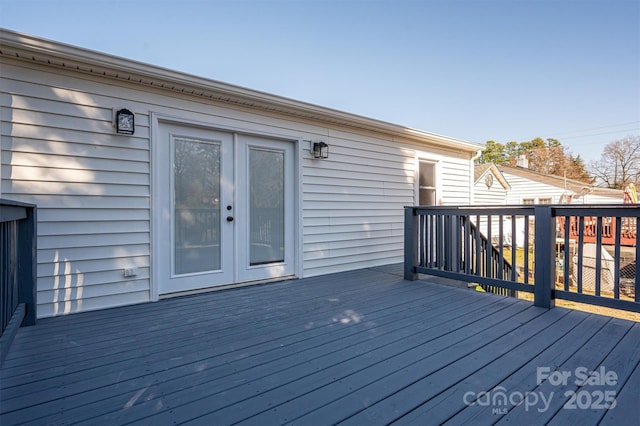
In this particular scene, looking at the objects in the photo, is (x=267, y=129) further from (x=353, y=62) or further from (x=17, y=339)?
(x=353, y=62)

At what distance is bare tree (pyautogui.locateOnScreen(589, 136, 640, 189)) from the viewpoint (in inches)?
866

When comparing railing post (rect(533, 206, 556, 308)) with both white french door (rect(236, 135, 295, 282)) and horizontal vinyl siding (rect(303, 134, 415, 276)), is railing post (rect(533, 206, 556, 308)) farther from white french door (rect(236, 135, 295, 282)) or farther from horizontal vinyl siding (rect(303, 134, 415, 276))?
white french door (rect(236, 135, 295, 282))

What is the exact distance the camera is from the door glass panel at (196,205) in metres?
3.61

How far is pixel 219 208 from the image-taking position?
12.6ft

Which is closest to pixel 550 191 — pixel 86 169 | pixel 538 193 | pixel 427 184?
pixel 538 193

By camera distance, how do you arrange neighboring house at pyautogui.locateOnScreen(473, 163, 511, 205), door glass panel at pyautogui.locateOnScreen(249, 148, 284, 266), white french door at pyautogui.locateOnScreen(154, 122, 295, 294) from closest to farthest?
white french door at pyautogui.locateOnScreen(154, 122, 295, 294) → door glass panel at pyautogui.locateOnScreen(249, 148, 284, 266) → neighboring house at pyautogui.locateOnScreen(473, 163, 511, 205)

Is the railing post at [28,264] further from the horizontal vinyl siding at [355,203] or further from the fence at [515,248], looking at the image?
the fence at [515,248]

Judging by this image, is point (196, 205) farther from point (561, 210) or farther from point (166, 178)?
point (561, 210)

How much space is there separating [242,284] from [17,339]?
206 centimetres

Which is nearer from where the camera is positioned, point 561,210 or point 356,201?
point 561,210

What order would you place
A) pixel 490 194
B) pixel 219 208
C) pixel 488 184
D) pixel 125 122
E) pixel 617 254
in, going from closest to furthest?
pixel 617 254
pixel 125 122
pixel 219 208
pixel 488 184
pixel 490 194

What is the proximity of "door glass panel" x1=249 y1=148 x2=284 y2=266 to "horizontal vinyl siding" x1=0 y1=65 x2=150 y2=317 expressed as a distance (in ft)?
3.90

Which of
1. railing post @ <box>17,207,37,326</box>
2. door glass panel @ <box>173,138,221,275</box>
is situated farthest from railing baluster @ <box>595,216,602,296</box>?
railing post @ <box>17,207,37,326</box>

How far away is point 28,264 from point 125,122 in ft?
4.75
